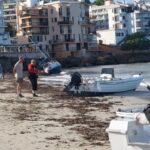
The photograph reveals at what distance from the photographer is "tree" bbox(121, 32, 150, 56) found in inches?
4176

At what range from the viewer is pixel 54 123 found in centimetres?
1274

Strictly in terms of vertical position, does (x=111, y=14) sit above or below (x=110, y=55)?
above

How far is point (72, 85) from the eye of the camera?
21875mm

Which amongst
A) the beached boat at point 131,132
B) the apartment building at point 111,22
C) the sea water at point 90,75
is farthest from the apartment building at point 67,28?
the beached boat at point 131,132

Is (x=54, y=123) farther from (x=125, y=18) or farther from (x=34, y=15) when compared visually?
(x=125, y=18)

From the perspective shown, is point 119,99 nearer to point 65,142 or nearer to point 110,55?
point 65,142

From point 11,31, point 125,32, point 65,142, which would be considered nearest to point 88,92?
point 65,142

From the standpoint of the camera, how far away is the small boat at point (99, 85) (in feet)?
72.0

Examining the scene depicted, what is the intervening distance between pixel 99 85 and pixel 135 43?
278ft

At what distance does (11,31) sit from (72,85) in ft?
271

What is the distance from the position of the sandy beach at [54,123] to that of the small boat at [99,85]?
1810 mm

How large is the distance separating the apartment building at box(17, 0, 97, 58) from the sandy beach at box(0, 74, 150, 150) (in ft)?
247

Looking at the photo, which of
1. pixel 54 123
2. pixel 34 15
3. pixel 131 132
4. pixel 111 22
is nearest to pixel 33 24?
pixel 34 15

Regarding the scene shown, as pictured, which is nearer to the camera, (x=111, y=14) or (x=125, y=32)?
(x=125, y=32)
